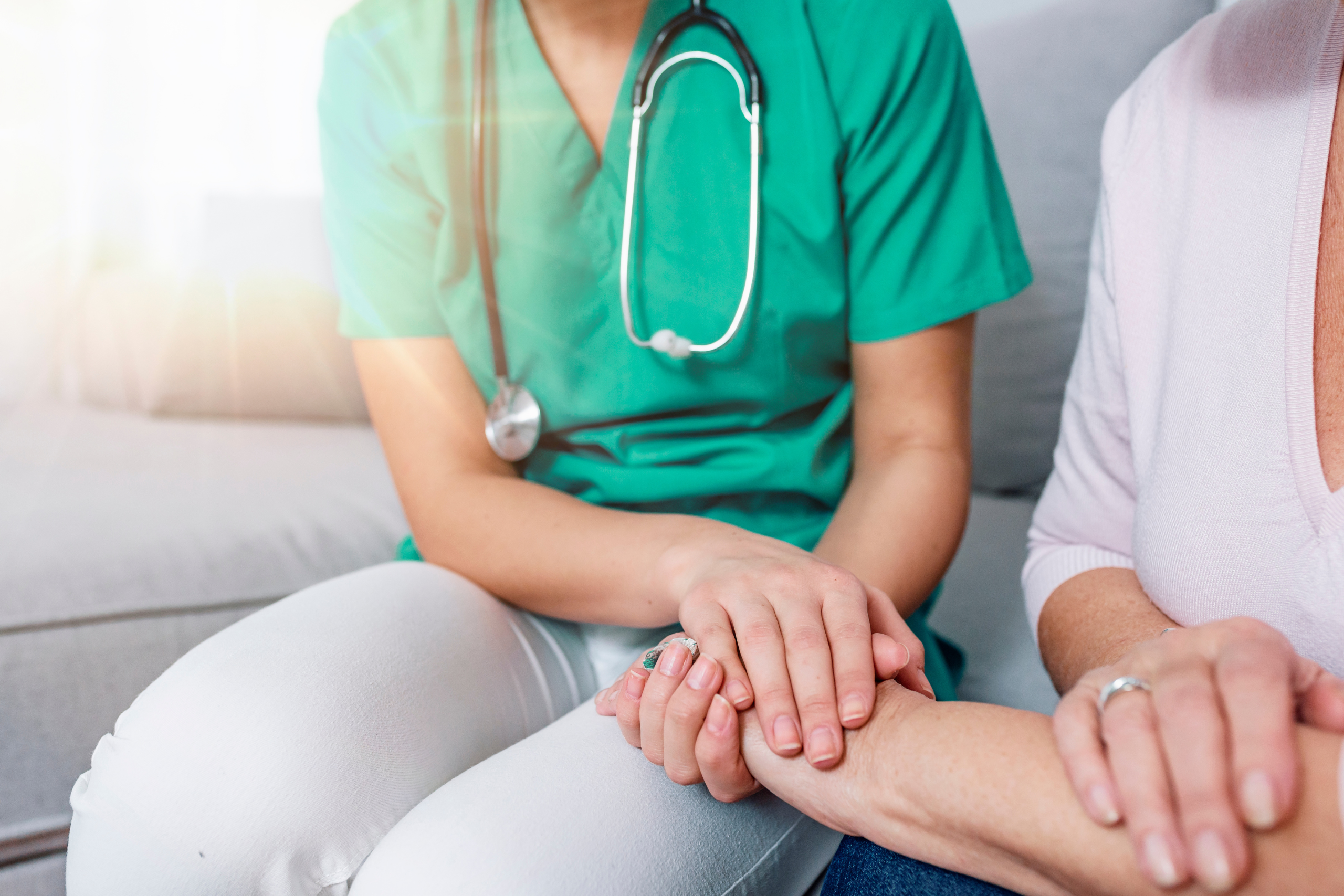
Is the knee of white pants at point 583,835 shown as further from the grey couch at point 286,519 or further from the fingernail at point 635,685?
the grey couch at point 286,519

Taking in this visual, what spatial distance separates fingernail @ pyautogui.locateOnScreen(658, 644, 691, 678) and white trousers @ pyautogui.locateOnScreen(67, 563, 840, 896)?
0.24 ft

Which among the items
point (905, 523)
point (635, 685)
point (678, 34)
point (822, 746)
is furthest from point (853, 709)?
point (678, 34)

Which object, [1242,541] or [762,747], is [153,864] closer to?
[762,747]

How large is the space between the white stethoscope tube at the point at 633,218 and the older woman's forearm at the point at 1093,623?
0.31 meters

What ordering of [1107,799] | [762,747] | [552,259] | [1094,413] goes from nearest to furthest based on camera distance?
1. [1107,799]
2. [762,747]
3. [1094,413]
4. [552,259]

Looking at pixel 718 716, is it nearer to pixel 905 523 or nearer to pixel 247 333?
pixel 905 523

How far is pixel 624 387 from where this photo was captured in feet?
2.37

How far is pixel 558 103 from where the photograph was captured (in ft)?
2.44

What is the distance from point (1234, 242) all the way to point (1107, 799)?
1.22 feet

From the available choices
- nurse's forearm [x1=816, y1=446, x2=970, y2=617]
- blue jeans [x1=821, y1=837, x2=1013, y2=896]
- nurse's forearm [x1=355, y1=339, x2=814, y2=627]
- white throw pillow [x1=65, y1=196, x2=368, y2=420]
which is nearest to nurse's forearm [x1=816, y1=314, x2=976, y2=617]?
nurse's forearm [x1=816, y1=446, x2=970, y2=617]

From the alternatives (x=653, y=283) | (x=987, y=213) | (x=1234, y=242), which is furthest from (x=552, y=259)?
(x=1234, y=242)

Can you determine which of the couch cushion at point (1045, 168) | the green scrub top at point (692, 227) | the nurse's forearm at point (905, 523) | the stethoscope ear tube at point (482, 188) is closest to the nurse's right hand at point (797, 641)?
the nurse's forearm at point (905, 523)

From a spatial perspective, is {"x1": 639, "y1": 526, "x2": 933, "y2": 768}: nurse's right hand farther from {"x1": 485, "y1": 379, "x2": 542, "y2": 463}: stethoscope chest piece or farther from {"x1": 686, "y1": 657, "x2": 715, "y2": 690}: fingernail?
{"x1": 485, "y1": 379, "x2": 542, "y2": 463}: stethoscope chest piece

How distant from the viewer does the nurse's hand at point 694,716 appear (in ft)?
1.52
